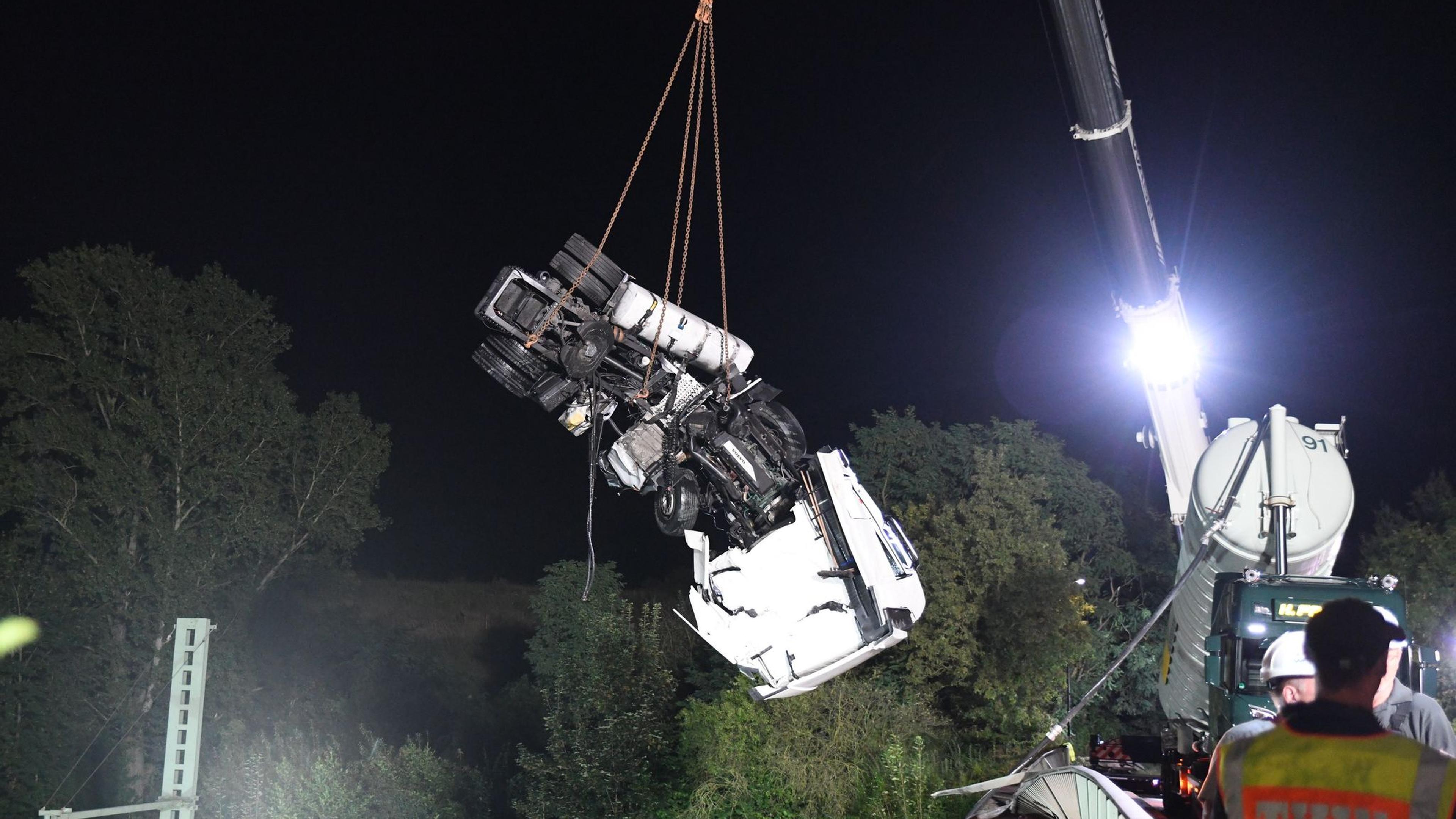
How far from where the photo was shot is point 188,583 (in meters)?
27.2

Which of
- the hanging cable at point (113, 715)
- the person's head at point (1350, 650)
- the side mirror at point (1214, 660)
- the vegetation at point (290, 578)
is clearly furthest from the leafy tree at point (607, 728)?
the person's head at point (1350, 650)

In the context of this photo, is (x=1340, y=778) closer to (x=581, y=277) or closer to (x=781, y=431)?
(x=781, y=431)

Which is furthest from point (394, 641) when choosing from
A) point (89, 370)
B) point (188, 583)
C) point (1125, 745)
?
point (1125, 745)

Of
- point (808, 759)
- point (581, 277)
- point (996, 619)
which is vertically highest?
point (581, 277)

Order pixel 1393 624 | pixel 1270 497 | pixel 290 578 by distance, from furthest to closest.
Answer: pixel 290 578
pixel 1270 497
pixel 1393 624

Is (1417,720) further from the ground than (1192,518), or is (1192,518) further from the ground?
(1192,518)

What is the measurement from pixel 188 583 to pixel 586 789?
15.4 metres

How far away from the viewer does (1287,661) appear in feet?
12.8

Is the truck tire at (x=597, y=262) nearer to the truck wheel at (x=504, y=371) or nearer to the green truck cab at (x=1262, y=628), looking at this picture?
the truck wheel at (x=504, y=371)

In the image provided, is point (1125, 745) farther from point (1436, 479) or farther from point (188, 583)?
point (1436, 479)

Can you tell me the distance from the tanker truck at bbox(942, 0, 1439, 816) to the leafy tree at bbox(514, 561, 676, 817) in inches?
296

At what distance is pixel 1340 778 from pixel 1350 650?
0.97 feet

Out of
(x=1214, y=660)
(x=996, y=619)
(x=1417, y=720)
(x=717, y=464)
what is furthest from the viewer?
(x=996, y=619)

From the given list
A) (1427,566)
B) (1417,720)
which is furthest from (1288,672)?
(1427,566)
